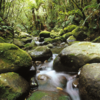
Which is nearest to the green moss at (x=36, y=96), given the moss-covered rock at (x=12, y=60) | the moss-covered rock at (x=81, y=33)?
the moss-covered rock at (x=12, y=60)

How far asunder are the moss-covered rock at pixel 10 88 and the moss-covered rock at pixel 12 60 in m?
0.30

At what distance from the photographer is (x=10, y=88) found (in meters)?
1.89

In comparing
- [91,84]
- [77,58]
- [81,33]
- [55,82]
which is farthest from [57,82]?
[81,33]

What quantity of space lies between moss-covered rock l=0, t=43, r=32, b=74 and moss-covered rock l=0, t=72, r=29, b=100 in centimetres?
30

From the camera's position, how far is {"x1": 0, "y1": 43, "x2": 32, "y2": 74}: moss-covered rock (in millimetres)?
2367

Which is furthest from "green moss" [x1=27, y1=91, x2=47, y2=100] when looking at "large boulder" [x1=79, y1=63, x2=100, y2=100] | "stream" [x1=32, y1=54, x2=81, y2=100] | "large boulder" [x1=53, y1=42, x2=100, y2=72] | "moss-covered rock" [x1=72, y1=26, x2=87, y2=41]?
"moss-covered rock" [x1=72, y1=26, x2=87, y2=41]

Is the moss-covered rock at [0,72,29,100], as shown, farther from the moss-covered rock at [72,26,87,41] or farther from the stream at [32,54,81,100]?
the moss-covered rock at [72,26,87,41]

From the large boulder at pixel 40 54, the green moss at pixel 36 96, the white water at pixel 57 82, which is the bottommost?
the white water at pixel 57 82

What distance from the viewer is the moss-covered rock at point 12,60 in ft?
7.77

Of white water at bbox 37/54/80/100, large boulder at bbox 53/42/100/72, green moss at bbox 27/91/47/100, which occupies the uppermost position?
large boulder at bbox 53/42/100/72

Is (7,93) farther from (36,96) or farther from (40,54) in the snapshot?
(40,54)

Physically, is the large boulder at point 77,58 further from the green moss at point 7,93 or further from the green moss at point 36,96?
the green moss at point 7,93

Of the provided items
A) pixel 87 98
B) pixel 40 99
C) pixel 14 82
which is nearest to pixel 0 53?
pixel 14 82

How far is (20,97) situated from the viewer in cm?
195
